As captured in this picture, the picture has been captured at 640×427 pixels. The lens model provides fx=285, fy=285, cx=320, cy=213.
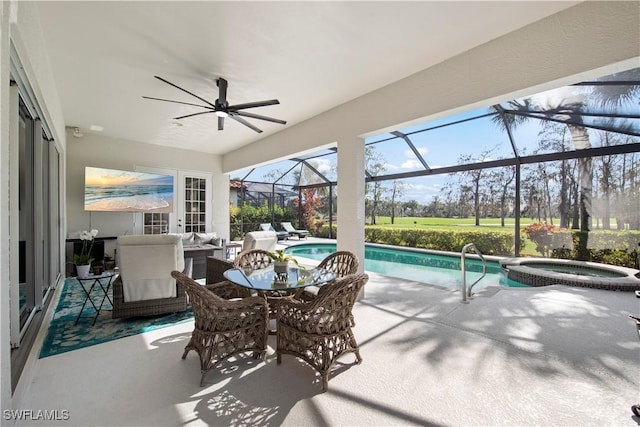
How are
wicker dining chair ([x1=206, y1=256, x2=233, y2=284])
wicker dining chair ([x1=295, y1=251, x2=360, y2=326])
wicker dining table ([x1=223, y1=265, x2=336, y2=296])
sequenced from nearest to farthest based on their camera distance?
wicker dining table ([x1=223, y1=265, x2=336, y2=296]) < wicker dining chair ([x1=295, y1=251, x2=360, y2=326]) < wicker dining chair ([x1=206, y1=256, x2=233, y2=284])

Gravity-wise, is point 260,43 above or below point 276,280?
above

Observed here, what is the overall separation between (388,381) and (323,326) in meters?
0.64

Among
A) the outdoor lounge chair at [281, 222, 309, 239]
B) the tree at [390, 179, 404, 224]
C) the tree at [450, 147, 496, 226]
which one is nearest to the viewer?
the tree at [450, 147, 496, 226]

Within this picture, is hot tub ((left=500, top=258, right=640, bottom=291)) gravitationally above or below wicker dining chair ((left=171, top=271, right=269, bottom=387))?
below

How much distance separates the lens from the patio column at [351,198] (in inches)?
167

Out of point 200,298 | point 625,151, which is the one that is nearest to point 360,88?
point 200,298

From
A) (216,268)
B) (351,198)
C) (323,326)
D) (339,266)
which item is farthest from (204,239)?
(323,326)

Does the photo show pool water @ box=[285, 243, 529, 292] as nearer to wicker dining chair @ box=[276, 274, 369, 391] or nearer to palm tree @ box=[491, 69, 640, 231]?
palm tree @ box=[491, 69, 640, 231]

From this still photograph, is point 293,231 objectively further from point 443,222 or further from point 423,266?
point 423,266

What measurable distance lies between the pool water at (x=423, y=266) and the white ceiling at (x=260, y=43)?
13.3ft

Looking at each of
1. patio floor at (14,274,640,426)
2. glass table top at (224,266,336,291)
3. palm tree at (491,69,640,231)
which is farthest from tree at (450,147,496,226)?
glass table top at (224,266,336,291)

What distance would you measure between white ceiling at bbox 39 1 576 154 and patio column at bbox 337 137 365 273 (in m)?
0.82

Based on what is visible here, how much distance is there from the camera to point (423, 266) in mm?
8188

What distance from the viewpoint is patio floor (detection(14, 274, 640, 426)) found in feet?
5.95
